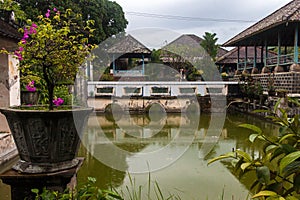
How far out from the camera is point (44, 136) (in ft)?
5.40

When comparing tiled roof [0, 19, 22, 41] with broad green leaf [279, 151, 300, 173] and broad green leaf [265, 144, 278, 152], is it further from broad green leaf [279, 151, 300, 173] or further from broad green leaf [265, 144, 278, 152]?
broad green leaf [279, 151, 300, 173]

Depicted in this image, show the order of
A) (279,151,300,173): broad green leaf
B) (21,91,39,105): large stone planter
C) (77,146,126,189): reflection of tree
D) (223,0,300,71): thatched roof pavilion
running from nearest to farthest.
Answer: (279,151,300,173): broad green leaf → (77,146,126,189): reflection of tree → (21,91,39,105): large stone planter → (223,0,300,71): thatched roof pavilion

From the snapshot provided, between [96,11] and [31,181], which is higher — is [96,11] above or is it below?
above

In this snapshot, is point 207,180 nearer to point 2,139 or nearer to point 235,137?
point 2,139

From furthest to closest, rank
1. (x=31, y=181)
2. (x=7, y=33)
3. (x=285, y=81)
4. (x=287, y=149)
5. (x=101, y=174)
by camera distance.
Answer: (x=285, y=81)
(x=101, y=174)
(x=7, y=33)
(x=31, y=181)
(x=287, y=149)

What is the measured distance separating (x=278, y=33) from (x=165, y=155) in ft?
26.7

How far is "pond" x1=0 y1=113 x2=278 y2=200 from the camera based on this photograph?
10.9ft

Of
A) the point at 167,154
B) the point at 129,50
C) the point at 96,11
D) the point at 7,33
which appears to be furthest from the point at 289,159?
the point at 129,50

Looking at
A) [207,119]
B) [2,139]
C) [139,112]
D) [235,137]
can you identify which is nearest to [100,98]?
[139,112]

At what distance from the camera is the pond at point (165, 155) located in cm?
332

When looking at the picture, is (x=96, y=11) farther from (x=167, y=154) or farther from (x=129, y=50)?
(x=167, y=154)

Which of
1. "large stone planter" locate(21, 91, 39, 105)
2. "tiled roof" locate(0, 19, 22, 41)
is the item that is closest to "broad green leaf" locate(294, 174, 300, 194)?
"tiled roof" locate(0, 19, 22, 41)

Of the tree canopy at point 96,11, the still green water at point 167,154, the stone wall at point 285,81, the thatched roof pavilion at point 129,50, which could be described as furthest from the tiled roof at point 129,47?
the still green water at point 167,154

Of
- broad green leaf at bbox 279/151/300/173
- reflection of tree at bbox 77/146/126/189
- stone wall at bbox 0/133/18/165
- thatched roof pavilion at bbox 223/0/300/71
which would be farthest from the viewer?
thatched roof pavilion at bbox 223/0/300/71
